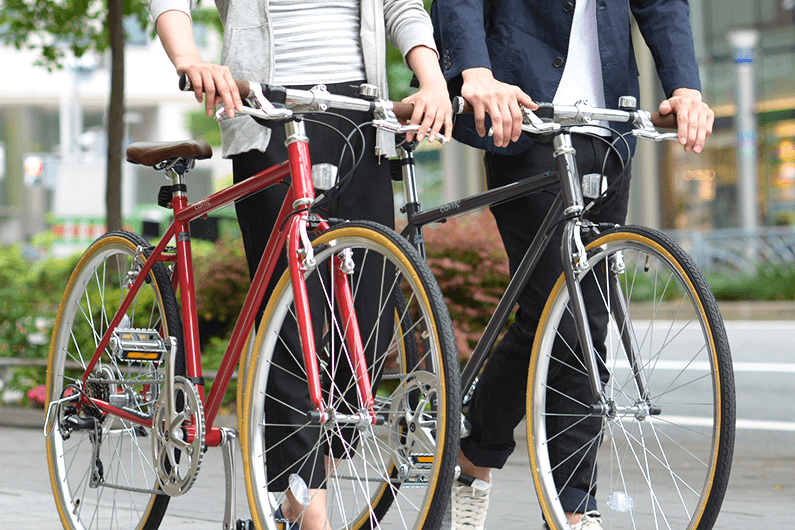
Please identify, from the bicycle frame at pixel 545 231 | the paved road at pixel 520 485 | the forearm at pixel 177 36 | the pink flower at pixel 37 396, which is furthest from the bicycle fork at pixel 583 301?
the pink flower at pixel 37 396

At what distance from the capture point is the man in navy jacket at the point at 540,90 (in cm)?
319

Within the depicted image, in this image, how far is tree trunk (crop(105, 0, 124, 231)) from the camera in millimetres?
8422

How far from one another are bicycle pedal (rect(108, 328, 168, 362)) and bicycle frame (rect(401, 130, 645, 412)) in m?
0.81

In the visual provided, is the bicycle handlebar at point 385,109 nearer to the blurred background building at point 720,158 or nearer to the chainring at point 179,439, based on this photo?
the chainring at point 179,439

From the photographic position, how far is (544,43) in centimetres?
332

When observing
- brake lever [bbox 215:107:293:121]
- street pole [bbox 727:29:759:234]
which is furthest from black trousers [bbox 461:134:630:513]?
street pole [bbox 727:29:759:234]

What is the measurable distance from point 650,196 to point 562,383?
21.2 metres

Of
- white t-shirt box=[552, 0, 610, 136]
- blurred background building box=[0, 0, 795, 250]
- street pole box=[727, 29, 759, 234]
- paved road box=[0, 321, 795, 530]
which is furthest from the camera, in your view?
blurred background building box=[0, 0, 795, 250]

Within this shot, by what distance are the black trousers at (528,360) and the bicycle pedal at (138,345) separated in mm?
939

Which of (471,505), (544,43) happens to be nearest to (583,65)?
(544,43)

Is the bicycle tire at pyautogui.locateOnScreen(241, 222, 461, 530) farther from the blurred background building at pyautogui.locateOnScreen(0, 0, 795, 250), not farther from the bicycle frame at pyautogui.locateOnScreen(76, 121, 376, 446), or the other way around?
the blurred background building at pyautogui.locateOnScreen(0, 0, 795, 250)

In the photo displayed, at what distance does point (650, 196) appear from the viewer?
77.9ft

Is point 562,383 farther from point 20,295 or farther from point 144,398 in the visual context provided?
point 20,295

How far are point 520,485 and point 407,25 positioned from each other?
8.66 feet
